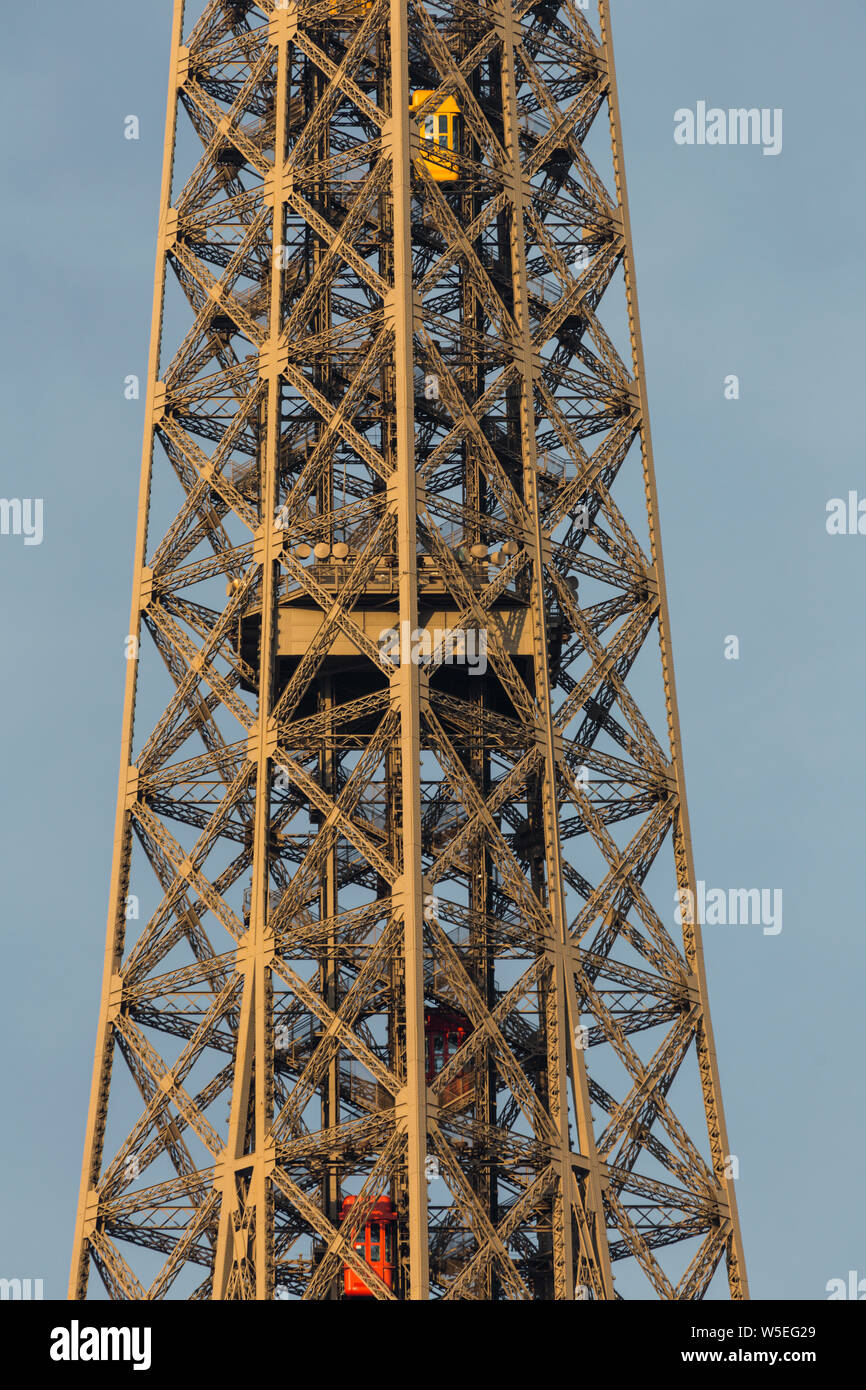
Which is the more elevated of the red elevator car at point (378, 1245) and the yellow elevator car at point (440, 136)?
the yellow elevator car at point (440, 136)

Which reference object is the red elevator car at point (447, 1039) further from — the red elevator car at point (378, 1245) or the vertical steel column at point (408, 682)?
the vertical steel column at point (408, 682)


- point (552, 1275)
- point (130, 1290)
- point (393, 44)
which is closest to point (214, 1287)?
point (130, 1290)

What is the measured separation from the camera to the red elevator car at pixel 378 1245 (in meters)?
85.9

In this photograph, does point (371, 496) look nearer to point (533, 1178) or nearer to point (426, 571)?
point (426, 571)

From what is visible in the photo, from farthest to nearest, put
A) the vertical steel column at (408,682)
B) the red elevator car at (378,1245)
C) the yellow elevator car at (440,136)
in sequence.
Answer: the yellow elevator car at (440,136) < the red elevator car at (378,1245) < the vertical steel column at (408,682)

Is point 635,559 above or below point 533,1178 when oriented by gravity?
above

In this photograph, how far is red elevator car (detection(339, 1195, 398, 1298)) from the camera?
282 feet

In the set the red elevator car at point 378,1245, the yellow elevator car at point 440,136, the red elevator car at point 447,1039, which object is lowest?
the red elevator car at point 378,1245

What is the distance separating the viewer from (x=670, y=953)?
9244 centimetres

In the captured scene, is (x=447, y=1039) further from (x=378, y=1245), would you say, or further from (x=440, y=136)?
(x=440, y=136)

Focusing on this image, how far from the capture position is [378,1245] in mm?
86875

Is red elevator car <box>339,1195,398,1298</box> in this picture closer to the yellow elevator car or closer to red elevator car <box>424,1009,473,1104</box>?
red elevator car <box>424,1009,473,1104</box>

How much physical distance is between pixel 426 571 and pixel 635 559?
8.11 meters

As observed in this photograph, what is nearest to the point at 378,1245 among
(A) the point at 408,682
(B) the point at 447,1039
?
(B) the point at 447,1039
